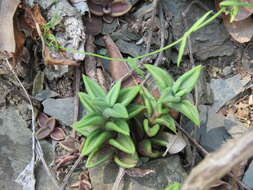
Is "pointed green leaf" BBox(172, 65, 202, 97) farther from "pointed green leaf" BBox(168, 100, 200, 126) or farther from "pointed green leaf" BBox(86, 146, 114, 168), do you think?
"pointed green leaf" BBox(86, 146, 114, 168)

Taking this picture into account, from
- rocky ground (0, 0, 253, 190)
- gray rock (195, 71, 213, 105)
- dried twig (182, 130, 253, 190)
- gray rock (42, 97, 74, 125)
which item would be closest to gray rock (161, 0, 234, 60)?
rocky ground (0, 0, 253, 190)

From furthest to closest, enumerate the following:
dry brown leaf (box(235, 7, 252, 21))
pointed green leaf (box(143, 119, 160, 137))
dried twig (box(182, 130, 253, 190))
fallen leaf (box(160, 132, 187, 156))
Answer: dry brown leaf (box(235, 7, 252, 21)) < fallen leaf (box(160, 132, 187, 156)) < pointed green leaf (box(143, 119, 160, 137)) < dried twig (box(182, 130, 253, 190))

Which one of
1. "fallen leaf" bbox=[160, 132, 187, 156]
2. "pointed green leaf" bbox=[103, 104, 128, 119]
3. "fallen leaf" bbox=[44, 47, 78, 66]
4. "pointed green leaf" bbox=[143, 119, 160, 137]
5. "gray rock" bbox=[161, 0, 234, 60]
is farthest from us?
"gray rock" bbox=[161, 0, 234, 60]

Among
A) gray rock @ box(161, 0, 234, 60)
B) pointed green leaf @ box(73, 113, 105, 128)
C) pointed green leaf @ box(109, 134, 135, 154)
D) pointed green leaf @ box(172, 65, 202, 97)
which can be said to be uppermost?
gray rock @ box(161, 0, 234, 60)

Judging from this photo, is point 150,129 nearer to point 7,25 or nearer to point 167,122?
point 167,122

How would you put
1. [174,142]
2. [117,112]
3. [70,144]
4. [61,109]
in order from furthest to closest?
[61,109]
[70,144]
[174,142]
[117,112]

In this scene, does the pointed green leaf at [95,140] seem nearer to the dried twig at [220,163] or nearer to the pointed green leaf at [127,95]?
the pointed green leaf at [127,95]

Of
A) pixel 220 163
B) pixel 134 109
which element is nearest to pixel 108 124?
pixel 134 109

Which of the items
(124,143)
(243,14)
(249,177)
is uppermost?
(243,14)
